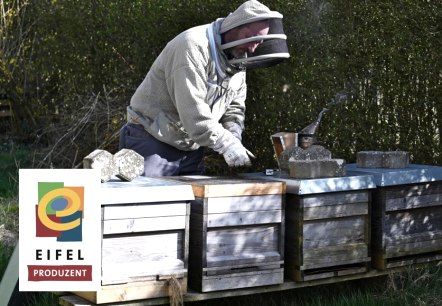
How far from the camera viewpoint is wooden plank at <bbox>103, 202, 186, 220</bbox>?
11.3 feet

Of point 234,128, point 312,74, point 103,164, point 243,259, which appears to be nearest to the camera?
point 103,164

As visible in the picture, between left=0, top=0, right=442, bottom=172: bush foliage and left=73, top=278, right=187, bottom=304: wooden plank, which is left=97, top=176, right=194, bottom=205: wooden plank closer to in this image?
left=73, top=278, right=187, bottom=304: wooden plank

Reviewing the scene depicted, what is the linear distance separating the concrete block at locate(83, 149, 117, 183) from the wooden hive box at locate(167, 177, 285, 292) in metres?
0.39

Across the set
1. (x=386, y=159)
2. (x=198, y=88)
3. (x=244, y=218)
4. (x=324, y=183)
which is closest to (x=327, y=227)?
(x=324, y=183)

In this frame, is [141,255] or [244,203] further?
[244,203]

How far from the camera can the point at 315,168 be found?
4051 millimetres

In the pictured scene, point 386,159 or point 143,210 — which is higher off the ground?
point 386,159

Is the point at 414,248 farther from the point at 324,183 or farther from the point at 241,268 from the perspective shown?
the point at 241,268

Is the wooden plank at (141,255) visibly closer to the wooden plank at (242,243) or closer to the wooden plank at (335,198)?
the wooden plank at (242,243)

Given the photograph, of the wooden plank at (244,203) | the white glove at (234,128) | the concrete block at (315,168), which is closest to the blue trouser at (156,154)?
the white glove at (234,128)

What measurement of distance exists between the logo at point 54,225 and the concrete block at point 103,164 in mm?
153

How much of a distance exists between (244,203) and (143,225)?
0.51 meters

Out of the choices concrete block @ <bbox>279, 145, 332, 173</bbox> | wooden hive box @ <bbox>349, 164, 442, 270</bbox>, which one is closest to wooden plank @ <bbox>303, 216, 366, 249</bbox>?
wooden hive box @ <bbox>349, 164, 442, 270</bbox>

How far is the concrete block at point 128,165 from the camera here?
12.4 ft
